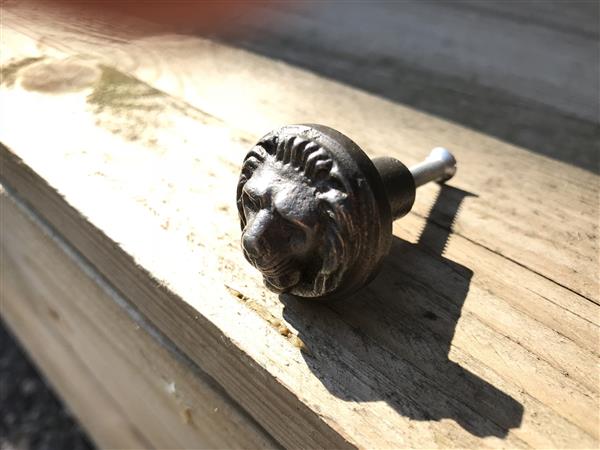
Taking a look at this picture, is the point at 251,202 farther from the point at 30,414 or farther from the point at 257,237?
the point at 30,414

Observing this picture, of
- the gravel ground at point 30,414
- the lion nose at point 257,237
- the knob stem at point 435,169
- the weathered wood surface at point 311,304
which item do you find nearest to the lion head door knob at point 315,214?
the lion nose at point 257,237

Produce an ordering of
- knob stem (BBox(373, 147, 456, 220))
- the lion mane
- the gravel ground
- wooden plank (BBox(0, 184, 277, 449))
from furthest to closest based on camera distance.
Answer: the gravel ground
wooden plank (BBox(0, 184, 277, 449))
knob stem (BBox(373, 147, 456, 220))
the lion mane

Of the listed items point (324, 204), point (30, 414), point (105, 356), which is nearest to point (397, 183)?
point (324, 204)

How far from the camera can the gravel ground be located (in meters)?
2.59

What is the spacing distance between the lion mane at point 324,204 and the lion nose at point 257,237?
0.26 feet

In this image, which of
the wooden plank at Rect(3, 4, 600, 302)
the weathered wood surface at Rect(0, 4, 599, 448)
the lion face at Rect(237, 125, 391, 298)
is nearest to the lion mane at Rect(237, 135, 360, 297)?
the lion face at Rect(237, 125, 391, 298)

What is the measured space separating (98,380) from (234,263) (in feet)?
3.77

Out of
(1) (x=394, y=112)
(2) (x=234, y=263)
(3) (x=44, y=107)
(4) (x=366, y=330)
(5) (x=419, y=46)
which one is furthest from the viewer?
(5) (x=419, y=46)

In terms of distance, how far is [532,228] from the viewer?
1.08 metres

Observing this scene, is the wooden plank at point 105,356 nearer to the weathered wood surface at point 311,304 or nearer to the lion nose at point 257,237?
the weathered wood surface at point 311,304

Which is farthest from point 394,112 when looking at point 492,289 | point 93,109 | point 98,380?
point 98,380

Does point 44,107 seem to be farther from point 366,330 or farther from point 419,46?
point 419,46

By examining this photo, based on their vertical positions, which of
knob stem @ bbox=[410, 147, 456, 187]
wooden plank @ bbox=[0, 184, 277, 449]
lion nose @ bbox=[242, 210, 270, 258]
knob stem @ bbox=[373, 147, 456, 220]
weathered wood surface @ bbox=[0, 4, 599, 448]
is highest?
knob stem @ bbox=[373, 147, 456, 220]

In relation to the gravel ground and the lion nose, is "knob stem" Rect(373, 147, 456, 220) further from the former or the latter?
the gravel ground
